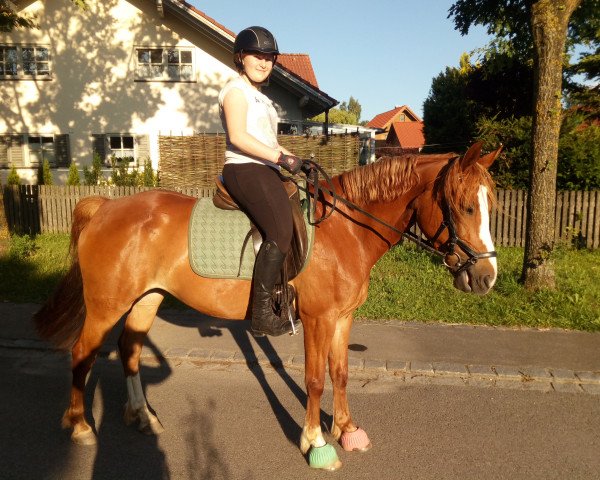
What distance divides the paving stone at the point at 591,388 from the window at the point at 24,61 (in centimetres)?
1992

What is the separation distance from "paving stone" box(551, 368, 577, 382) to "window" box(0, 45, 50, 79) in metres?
19.7

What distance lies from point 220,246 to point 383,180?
128 centimetres

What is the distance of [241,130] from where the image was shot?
2.96 meters

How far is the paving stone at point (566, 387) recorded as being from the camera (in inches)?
168

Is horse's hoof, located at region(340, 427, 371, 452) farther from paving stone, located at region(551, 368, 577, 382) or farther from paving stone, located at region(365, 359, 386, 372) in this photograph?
paving stone, located at region(551, 368, 577, 382)

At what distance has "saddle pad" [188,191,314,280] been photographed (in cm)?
332

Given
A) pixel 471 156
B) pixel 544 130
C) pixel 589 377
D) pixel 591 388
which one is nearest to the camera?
pixel 471 156

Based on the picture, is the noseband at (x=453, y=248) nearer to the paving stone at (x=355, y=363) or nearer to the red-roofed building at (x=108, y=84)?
the paving stone at (x=355, y=363)

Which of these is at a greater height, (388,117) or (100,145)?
(388,117)

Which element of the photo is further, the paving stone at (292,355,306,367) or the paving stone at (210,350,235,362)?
the paving stone at (210,350,235,362)

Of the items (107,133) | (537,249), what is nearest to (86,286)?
(537,249)

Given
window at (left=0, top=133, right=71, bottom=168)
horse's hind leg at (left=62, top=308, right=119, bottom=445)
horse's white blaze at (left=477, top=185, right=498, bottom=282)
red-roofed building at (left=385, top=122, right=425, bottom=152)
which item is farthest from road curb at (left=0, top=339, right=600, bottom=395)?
red-roofed building at (left=385, top=122, right=425, bottom=152)

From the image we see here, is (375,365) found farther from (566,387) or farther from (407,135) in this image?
(407,135)

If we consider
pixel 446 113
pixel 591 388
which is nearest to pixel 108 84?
pixel 446 113
